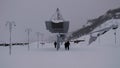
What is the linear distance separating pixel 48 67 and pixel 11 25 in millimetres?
18590

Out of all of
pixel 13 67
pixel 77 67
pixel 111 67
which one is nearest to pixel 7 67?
pixel 13 67

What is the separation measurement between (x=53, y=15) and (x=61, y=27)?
582 cm

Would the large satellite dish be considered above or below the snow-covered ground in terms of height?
above

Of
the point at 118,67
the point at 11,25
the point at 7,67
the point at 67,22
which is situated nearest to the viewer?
the point at 118,67

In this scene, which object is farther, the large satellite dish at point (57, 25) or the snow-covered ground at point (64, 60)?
the large satellite dish at point (57, 25)

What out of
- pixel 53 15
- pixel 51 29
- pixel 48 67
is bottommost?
pixel 48 67

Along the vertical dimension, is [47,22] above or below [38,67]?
above

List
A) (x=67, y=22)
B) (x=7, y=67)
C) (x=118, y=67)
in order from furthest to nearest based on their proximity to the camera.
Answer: (x=67, y=22)
(x=7, y=67)
(x=118, y=67)

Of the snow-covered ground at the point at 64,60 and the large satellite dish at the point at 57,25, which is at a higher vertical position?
the large satellite dish at the point at 57,25

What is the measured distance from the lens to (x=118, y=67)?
11148 millimetres

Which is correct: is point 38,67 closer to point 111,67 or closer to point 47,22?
point 111,67

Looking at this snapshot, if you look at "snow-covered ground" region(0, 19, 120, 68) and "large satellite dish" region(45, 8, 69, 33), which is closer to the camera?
"snow-covered ground" region(0, 19, 120, 68)

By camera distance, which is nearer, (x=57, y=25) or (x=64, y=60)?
(x=64, y=60)

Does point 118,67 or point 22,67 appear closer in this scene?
point 118,67
